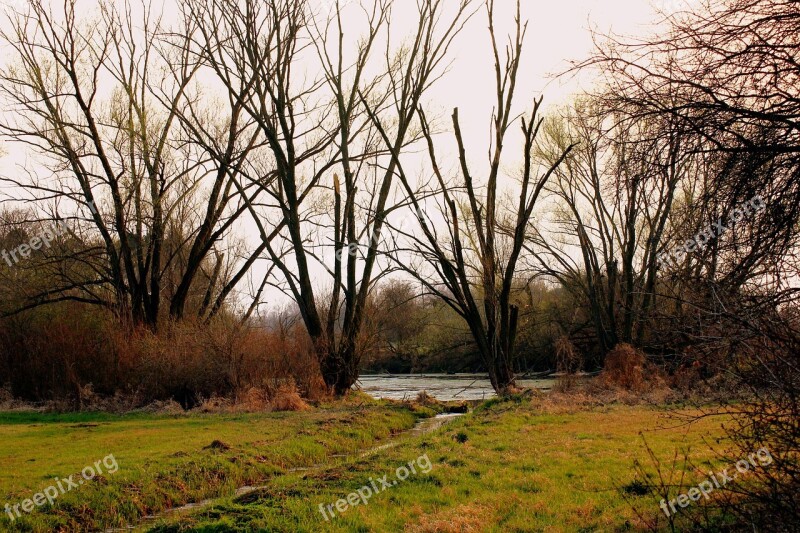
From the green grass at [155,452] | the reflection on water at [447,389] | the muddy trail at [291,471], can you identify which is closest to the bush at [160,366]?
the green grass at [155,452]

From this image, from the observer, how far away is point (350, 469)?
10.7 meters

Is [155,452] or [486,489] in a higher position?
[155,452]

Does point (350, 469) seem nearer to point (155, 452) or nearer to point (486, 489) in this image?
point (486, 489)

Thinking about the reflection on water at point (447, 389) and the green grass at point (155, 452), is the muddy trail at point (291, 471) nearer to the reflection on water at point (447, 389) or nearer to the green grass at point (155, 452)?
the green grass at point (155, 452)

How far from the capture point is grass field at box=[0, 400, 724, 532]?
795 cm

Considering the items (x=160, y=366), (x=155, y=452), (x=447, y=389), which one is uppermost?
(x=160, y=366)

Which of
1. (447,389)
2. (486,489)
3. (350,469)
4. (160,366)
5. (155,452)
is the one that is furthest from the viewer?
(447,389)

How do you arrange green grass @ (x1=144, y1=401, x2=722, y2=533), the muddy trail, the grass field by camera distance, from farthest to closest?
the muddy trail
the grass field
green grass @ (x1=144, y1=401, x2=722, y2=533)

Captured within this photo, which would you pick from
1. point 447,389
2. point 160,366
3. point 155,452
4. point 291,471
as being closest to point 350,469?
Result: point 291,471

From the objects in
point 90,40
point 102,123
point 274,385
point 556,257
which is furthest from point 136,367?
point 556,257

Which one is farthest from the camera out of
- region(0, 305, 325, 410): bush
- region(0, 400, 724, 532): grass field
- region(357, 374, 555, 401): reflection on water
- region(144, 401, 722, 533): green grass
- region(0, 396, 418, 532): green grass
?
region(357, 374, 555, 401): reflection on water

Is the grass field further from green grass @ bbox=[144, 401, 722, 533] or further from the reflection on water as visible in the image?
the reflection on water

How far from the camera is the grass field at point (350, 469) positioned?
7953 millimetres

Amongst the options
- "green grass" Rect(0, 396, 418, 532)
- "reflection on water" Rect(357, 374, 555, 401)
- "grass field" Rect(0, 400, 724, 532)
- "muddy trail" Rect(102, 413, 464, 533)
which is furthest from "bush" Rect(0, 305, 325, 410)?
"reflection on water" Rect(357, 374, 555, 401)
